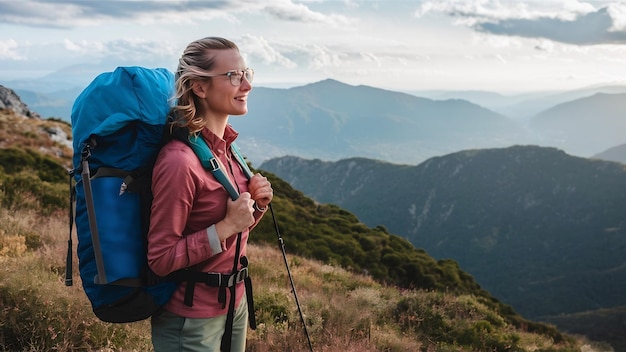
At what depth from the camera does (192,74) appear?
216 centimetres

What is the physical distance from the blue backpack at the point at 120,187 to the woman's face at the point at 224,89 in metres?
0.20

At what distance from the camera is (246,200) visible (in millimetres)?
2121

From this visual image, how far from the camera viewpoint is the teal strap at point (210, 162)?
2119 mm

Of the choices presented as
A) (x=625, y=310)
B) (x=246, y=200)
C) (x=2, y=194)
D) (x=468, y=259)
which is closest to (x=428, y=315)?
(x=246, y=200)

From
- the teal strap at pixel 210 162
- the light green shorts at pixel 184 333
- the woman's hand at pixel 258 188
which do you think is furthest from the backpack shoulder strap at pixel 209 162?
the light green shorts at pixel 184 333

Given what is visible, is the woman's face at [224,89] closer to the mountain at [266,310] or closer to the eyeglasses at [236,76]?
the eyeglasses at [236,76]

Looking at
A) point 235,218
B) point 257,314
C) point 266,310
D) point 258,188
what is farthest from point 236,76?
point 266,310

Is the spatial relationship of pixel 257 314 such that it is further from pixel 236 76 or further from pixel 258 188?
pixel 236 76

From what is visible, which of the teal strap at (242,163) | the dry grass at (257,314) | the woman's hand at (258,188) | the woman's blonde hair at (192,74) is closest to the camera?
the woman's blonde hair at (192,74)

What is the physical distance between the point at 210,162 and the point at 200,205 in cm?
21

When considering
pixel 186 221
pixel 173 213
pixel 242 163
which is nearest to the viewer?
pixel 173 213

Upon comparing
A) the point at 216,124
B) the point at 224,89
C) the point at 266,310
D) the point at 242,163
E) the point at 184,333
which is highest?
the point at 224,89

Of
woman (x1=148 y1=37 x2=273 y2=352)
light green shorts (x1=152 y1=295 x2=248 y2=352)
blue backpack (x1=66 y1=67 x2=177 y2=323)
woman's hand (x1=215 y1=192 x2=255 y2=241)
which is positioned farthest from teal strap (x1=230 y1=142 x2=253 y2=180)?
light green shorts (x1=152 y1=295 x2=248 y2=352)

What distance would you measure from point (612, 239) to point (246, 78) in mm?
195169
